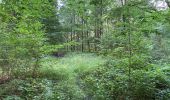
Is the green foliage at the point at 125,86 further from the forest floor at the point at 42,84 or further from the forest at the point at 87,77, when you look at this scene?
the forest floor at the point at 42,84

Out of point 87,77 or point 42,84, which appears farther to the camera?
point 87,77

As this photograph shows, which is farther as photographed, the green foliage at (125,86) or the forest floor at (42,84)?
the forest floor at (42,84)

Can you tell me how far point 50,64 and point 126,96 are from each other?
3078mm

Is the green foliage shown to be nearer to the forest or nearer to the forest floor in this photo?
the forest

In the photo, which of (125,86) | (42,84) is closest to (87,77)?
(42,84)

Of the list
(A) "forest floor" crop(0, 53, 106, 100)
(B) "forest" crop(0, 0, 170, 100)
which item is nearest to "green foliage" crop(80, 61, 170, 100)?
(B) "forest" crop(0, 0, 170, 100)

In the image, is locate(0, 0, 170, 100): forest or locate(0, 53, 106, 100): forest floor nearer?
locate(0, 0, 170, 100): forest

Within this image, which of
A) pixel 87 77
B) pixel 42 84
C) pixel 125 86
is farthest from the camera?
pixel 87 77

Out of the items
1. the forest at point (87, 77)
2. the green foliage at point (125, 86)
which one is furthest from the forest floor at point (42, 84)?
the green foliage at point (125, 86)

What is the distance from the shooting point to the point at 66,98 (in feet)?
19.1

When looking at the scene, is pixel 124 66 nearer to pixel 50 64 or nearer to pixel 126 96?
pixel 126 96

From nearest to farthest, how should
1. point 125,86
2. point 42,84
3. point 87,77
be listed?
point 125,86, point 42,84, point 87,77

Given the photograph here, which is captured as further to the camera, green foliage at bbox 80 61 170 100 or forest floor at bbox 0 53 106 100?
forest floor at bbox 0 53 106 100

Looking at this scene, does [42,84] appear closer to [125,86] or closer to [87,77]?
[87,77]
